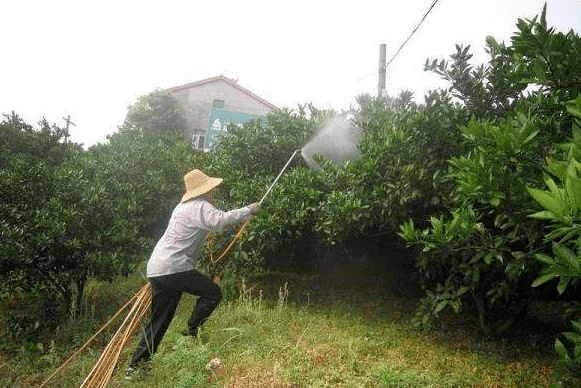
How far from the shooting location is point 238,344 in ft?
17.9

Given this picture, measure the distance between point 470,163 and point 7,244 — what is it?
20.6 feet

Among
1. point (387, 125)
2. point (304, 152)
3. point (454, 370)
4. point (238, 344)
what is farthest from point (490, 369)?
point (304, 152)

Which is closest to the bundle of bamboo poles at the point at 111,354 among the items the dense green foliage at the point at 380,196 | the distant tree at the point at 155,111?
the dense green foliage at the point at 380,196

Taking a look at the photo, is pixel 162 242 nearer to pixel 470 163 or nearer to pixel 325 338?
pixel 325 338

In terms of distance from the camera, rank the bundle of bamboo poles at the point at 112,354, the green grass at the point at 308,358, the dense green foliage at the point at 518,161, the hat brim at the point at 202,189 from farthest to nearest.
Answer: the hat brim at the point at 202,189
the bundle of bamboo poles at the point at 112,354
the green grass at the point at 308,358
the dense green foliage at the point at 518,161

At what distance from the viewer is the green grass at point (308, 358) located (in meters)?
4.45

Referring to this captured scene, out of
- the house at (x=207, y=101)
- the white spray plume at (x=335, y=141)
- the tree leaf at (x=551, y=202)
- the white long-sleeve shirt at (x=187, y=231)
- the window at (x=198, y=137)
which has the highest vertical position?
the house at (x=207, y=101)

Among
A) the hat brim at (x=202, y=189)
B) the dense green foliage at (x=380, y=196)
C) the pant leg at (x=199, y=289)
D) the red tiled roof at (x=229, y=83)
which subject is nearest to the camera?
the dense green foliage at (x=380, y=196)

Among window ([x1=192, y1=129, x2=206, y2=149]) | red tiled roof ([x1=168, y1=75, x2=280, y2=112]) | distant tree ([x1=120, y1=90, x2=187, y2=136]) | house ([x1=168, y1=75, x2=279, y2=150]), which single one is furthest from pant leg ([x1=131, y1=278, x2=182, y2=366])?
red tiled roof ([x1=168, y1=75, x2=280, y2=112])

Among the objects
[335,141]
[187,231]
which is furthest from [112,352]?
[335,141]

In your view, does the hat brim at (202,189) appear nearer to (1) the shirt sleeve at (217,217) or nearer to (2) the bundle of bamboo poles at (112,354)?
(1) the shirt sleeve at (217,217)

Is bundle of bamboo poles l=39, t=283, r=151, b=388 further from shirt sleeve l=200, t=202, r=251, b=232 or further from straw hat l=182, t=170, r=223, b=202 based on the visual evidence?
straw hat l=182, t=170, r=223, b=202

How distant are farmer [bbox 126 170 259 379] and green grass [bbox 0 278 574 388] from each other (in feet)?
0.92

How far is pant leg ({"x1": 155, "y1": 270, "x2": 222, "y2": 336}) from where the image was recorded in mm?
4977
